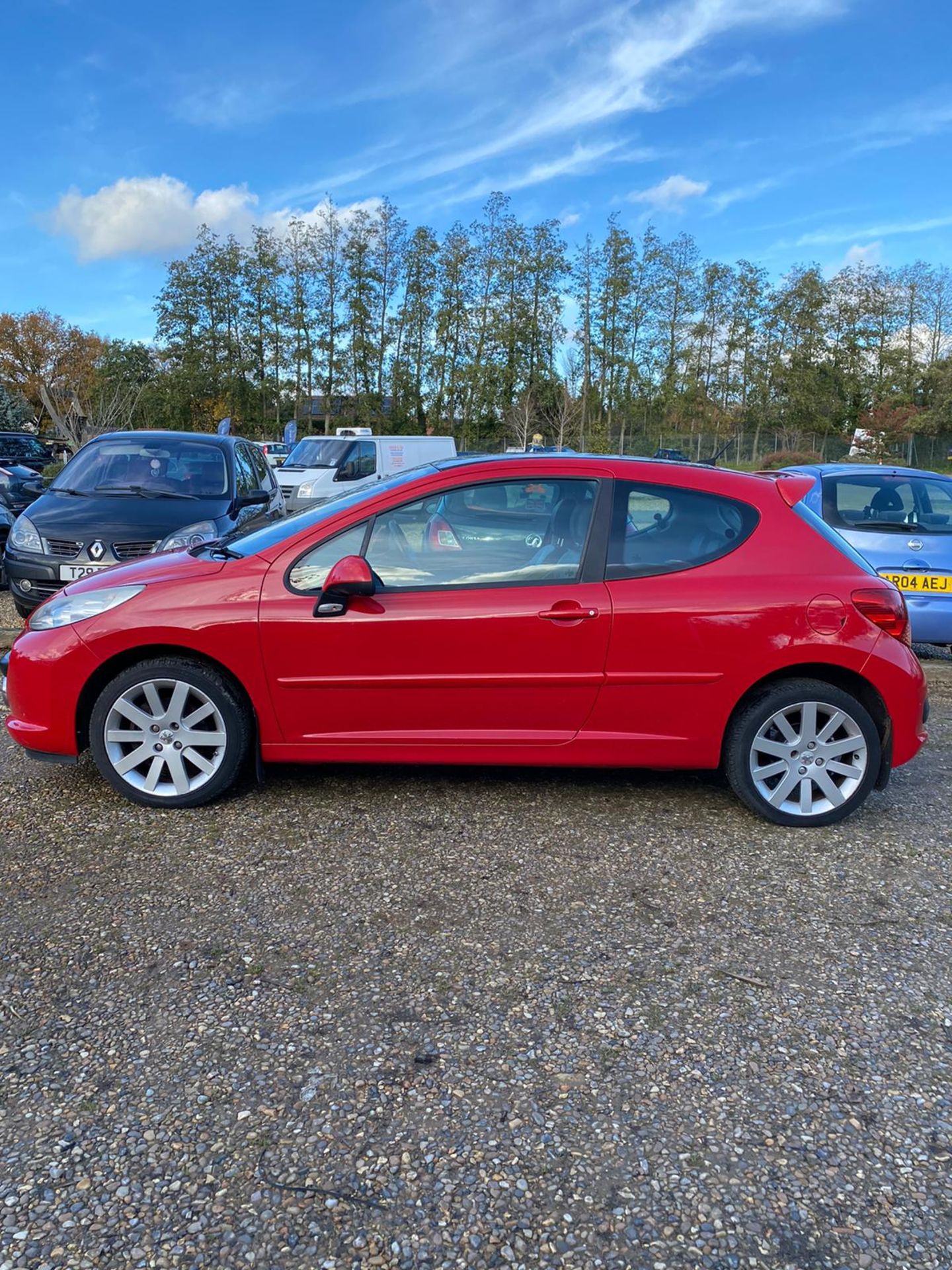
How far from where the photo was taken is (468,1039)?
8.35ft

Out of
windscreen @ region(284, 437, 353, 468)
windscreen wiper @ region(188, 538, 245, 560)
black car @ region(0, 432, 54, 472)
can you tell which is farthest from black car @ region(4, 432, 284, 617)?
black car @ region(0, 432, 54, 472)

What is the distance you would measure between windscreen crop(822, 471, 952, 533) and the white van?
10.7 m

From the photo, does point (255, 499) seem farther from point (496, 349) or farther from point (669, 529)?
point (496, 349)

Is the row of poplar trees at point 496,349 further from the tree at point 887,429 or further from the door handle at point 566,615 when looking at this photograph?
the door handle at point 566,615

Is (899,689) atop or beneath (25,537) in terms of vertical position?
beneath

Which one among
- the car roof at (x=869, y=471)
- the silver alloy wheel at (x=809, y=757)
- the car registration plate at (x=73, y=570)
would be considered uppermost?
the car roof at (x=869, y=471)

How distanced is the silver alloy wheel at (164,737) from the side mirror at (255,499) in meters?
4.25

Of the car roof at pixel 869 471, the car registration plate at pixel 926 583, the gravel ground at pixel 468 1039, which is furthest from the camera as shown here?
the car roof at pixel 869 471

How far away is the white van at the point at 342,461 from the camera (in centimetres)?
1725

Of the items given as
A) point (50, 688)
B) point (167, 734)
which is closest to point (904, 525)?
point (167, 734)

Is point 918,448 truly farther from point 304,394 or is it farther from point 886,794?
point 886,794

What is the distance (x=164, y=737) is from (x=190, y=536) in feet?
11.1

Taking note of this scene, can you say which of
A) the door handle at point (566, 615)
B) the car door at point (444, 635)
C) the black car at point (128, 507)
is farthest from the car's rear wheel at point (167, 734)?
the black car at point (128, 507)

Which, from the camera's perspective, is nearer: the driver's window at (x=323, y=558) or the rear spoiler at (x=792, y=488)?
the driver's window at (x=323, y=558)
